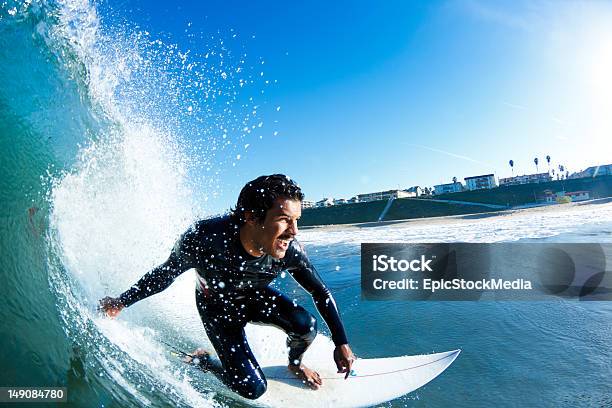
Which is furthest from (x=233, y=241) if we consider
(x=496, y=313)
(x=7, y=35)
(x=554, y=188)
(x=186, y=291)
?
(x=554, y=188)

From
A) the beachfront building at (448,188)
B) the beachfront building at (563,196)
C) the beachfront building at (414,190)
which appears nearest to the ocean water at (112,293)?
the beachfront building at (563,196)

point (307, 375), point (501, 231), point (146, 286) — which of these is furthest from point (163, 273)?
point (501, 231)

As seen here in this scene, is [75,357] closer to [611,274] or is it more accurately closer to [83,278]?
[83,278]

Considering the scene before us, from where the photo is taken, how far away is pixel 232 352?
341 centimetres

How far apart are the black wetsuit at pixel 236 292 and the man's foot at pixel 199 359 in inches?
16.0

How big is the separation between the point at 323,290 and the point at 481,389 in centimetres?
181

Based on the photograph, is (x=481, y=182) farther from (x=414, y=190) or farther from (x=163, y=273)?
(x=163, y=273)

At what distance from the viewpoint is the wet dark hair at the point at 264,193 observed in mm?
2723

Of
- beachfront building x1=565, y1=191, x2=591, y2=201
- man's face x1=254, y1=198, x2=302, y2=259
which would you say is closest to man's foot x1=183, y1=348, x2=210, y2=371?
man's face x1=254, y1=198, x2=302, y2=259

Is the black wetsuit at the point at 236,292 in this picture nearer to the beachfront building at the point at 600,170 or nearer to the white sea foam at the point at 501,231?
the white sea foam at the point at 501,231

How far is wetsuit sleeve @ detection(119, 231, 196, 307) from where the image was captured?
3.04 m

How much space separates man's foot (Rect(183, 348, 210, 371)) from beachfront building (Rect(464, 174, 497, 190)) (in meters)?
125

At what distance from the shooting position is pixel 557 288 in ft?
22.0

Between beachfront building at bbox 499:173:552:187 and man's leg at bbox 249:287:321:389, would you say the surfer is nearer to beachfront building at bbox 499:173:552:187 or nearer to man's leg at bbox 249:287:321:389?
man's leg at bbox 249:287:321:389
